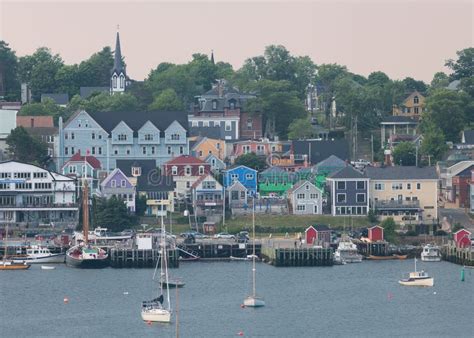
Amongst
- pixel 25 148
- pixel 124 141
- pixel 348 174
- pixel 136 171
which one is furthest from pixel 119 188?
pixel 348 174

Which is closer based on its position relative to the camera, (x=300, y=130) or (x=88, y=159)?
(x=88, y=159)

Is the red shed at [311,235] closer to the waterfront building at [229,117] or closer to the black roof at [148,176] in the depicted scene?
the black roof at [148,176]

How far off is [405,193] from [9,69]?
5006cm

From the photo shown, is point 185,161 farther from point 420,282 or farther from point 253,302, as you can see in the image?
point 253,302

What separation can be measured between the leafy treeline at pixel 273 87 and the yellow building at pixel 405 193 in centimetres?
1178

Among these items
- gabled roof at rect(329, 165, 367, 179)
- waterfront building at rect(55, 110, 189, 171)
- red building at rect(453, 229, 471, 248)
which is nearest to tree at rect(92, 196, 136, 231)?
gabled roof at rect(329, 165, 367, 179)

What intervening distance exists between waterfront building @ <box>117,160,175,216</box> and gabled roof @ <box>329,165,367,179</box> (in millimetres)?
9002

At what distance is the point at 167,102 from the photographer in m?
148

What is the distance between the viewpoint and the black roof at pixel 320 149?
135 metres

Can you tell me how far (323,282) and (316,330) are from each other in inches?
610

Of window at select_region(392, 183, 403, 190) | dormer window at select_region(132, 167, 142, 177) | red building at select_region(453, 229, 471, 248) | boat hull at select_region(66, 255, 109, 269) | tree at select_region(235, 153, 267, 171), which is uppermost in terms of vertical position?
tree at select_region(235, 153, 267, 171)

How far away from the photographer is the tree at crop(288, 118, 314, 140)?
469ft

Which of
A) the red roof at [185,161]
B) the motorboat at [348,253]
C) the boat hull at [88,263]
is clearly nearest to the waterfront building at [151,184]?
the red roof at [185,161]

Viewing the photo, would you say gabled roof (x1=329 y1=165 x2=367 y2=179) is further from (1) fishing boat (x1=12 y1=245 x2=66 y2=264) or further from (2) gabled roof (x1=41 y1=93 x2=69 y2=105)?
(2) gabled roof (x1=41 y1=93 x2=69 y2=105)
